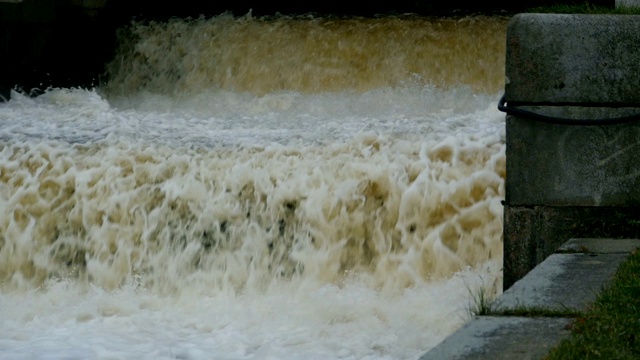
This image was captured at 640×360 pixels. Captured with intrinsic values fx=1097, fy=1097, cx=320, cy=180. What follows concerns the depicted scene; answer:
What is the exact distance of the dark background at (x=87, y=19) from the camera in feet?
37.6

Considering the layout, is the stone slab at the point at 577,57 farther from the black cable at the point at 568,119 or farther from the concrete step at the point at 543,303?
the concrete step at the point at 543,303

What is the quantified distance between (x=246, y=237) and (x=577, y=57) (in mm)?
2519

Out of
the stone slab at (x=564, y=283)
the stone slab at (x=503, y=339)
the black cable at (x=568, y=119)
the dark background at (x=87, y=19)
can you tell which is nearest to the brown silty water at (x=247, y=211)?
the black cable at (x=568, y=119)

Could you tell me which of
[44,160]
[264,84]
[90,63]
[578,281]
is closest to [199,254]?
[44,160]

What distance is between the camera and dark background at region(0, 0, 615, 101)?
37.6 feet

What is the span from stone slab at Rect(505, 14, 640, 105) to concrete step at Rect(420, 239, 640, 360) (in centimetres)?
70

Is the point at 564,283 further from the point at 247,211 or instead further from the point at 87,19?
the point at 87,19

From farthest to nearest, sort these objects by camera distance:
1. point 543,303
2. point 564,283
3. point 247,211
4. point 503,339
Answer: point 247,211
point 564,283
point 543,303
point 503,339

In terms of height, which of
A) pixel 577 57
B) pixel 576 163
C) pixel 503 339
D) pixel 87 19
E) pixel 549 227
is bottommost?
pixel 503 339

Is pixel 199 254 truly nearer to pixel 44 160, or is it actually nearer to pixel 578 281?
pixel 44 160

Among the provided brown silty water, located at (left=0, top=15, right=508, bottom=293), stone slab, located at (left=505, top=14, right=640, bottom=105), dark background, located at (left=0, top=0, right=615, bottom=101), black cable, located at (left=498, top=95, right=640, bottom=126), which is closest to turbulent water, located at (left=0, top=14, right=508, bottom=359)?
brown silty water, located at (left=0, top=15, right=508, bottom=293)

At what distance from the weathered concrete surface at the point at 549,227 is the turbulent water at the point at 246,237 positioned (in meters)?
0.31

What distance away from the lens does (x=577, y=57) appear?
202 inches

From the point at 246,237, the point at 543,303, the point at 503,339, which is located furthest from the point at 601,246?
the point at 246,237
